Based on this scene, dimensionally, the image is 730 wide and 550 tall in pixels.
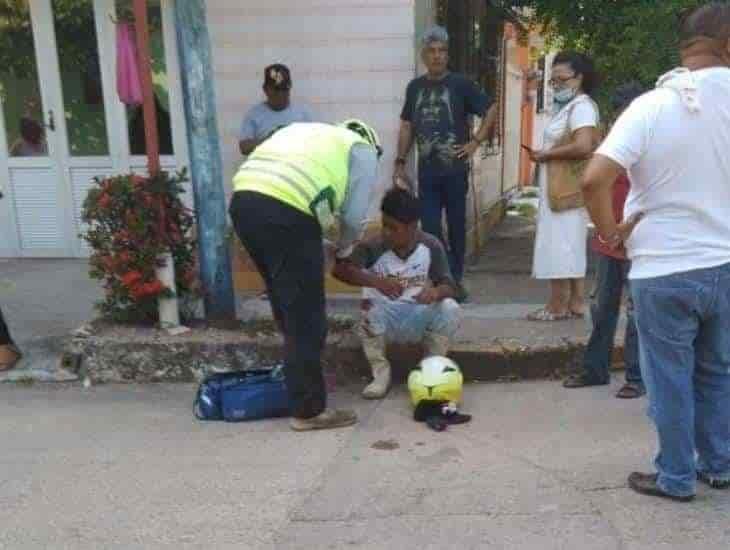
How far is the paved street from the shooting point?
9.57 feet

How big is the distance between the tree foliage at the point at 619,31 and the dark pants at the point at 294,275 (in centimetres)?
337

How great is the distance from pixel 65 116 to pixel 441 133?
3.27 m

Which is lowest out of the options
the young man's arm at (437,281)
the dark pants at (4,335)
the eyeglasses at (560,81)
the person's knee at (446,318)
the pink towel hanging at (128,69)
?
the dark pants at (4,335)

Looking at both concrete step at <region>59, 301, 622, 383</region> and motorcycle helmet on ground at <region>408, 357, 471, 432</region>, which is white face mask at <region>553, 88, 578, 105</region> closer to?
concrete step at <region>59, 301, 622, 383</region>

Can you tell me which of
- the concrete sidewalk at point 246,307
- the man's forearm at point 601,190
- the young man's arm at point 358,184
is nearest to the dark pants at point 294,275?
the young man's arm at point 358,184

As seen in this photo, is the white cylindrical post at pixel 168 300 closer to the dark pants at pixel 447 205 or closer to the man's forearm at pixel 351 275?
the man's forearm at pixel 351 275

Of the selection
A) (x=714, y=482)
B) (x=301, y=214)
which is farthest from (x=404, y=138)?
(x=714, y=482)

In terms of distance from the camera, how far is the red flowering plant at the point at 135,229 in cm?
455

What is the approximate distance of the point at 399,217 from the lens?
4.13 m

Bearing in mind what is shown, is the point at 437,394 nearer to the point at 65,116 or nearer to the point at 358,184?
the point at 358,184

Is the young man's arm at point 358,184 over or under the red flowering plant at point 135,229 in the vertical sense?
over

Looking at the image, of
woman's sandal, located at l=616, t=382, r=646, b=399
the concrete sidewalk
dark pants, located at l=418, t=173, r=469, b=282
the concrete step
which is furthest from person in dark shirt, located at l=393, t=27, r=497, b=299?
woman's sandal, located at l=616, t=382, r=646, b=399

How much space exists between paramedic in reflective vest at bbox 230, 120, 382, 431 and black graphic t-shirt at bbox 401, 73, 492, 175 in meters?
1.49

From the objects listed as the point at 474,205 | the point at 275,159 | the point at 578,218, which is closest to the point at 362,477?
the point at 275,159
